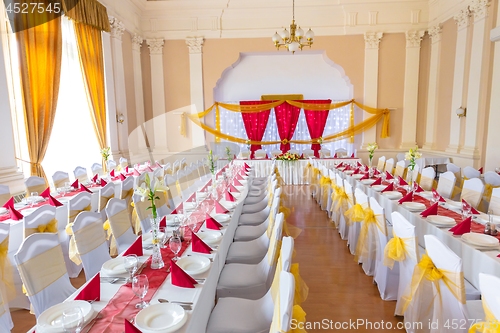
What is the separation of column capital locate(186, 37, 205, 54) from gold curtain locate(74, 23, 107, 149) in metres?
3.01

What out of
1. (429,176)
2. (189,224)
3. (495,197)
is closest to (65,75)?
(189,224)

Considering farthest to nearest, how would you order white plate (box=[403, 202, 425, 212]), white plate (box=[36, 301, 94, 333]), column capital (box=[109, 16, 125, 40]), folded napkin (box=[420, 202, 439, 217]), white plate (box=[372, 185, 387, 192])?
column capital (box=[109, 16, 125, 40]), white plate (box=[372, 185, 387, 192]), white plate (box=[403, 202, 425, 212]), folded napkin (box=[420, 202, 439, 217]), white plate (box=[36, 301, 94, 333])

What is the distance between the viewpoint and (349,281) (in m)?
3.73

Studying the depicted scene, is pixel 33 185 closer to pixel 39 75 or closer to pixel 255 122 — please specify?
pixel 39 75

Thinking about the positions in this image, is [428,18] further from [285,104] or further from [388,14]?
[285,104]

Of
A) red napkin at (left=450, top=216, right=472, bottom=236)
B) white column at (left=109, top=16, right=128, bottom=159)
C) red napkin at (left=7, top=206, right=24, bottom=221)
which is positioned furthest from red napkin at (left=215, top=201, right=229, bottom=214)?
white column at (left=109, top=16, right=128, bottom=159)

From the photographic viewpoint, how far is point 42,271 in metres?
2.32

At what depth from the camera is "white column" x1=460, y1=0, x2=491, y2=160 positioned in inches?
278

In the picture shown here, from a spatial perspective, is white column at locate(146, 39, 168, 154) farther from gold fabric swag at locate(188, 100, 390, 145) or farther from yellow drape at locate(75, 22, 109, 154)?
yellow drape at locate(75, 22, 109, 154)

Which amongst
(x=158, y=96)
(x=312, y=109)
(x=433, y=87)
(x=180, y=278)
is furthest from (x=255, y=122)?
(x=180, y=278)

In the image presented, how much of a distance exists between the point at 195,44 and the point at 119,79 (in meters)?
2.73

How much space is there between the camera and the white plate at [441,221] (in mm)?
3139

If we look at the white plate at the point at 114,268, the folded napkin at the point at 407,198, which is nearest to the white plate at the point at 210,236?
the white plate at the point at 114,268

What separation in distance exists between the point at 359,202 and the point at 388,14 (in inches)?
321
